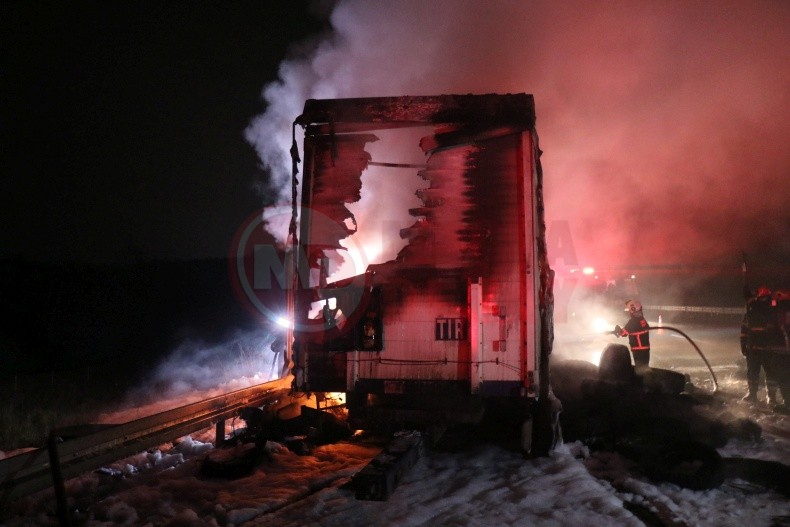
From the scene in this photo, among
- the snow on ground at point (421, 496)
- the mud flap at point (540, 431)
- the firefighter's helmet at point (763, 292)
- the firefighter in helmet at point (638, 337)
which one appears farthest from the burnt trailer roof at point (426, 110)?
the firefighter's helmet at point (763, 292)

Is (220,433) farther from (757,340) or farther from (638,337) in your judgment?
(757,340)

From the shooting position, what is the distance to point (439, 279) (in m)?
6.84

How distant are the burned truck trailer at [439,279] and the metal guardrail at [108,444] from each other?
1.40 metres

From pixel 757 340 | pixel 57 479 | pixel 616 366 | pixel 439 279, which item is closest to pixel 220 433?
pixel 57 479

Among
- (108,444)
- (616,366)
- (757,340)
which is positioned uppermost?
(757,340)

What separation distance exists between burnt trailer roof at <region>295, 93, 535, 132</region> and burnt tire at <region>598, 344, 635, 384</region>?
4.95 metres

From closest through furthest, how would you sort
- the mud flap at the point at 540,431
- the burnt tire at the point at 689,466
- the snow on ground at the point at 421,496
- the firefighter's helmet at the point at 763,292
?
the snow on ground at the point at 421,496 → the burnt tire at the point at 689,466 → the mud flap at the point at 540,431 → the firefighter's helmet at the point at 763,292

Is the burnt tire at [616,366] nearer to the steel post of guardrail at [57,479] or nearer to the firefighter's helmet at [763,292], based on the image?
the firefighter's helmet at [763,292]

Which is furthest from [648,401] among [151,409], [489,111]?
[151,409]

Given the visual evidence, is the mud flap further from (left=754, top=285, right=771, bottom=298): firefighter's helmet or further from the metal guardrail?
(left=754, top=285, right=771, bottom=298): firefighter's helmet

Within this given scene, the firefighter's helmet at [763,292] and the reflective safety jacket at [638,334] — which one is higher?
the firefighter's helmet at [763,292]

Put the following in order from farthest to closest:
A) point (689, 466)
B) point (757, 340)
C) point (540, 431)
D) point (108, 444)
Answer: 1. point (757, 340)
2. point (540, 431)
3. point (689, 466)
4. point (108, 444)

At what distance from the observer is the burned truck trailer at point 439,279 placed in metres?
6.55

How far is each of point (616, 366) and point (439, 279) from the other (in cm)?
453
